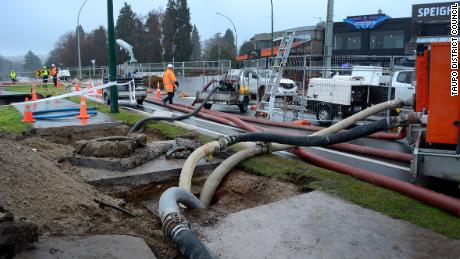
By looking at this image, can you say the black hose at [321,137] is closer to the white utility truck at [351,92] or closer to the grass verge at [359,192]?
the grass verge at [359,192]

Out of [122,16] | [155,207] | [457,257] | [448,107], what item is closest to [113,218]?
[155,207]

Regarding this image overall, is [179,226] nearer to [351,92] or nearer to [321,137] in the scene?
[321,137]

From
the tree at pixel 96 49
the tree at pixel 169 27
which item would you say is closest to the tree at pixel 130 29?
the tree at pixel 169 27

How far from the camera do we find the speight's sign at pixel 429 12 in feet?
110

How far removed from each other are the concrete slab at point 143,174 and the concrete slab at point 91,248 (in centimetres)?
227

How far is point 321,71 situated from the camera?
14.8 metres

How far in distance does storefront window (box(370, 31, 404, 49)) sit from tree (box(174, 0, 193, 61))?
4450 cm

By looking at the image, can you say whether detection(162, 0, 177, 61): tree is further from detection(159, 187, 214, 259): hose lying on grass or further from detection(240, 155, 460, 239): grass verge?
detection(159, 187, 214, 259): hose lying on grass

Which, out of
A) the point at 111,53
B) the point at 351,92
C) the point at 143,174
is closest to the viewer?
the point at 143,174

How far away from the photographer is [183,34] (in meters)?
77.9

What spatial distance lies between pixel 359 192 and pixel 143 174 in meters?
3.18

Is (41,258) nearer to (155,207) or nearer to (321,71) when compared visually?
(155,207)

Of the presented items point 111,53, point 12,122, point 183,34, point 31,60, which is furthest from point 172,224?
point 31,60

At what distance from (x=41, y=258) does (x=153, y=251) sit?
100 centimetres
